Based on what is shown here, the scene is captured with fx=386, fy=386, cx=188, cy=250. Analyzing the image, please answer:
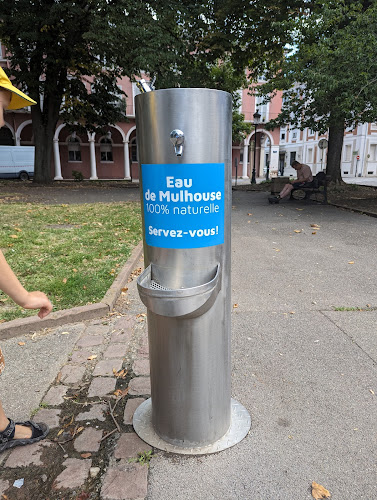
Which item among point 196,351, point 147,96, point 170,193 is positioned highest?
point 147,96

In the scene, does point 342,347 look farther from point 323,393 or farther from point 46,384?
point 46,384

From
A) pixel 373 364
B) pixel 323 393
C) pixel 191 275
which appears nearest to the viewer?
pixel 191 275

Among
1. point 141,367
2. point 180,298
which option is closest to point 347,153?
point 141,367

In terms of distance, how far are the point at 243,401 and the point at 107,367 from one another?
1.08 meters

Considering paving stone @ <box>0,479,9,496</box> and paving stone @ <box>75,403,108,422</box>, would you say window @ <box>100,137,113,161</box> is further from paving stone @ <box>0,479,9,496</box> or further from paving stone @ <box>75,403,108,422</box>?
paving stone @ <box>0,479,9,496</box>

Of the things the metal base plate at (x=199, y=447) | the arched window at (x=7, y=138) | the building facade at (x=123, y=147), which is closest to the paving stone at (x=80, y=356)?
the metal base plate at (x=199, y=447)

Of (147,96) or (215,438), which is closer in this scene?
(147,96)

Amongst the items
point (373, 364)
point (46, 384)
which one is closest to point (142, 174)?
point (46, 384)

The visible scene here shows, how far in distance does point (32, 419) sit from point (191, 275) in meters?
1.44

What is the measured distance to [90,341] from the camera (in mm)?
3402

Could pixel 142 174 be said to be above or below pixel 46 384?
above

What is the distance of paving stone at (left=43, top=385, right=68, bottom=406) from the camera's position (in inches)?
102

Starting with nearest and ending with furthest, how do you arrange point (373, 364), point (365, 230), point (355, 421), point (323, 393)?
point (355, 421) < point (323, 393) < point (373, 364) < point (365, 230)

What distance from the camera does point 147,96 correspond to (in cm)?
185
